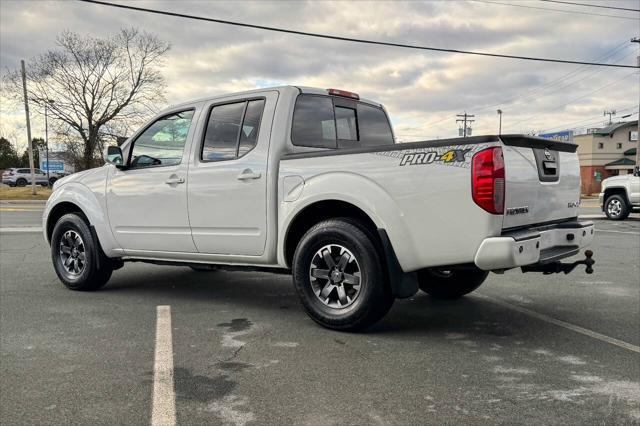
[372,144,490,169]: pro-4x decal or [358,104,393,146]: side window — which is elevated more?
[358,104,393,146]: side window

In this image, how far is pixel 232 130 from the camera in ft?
16.1

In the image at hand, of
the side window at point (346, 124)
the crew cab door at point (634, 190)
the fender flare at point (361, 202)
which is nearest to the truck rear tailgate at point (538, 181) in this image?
the fender flare at point (361, 202)

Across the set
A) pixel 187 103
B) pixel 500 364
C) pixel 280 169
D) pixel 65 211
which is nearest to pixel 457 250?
pixel 500 364

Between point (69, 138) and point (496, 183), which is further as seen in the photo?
point (69, 138)

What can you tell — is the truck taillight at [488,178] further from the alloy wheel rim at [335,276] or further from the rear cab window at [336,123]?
the rear cab window at [336,123]

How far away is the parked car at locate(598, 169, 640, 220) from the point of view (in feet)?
50.3

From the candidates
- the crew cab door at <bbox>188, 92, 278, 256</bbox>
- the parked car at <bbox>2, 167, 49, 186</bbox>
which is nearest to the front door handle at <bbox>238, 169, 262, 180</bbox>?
the crew cab door at <bbox>188, 92, 278, 256</bbox>

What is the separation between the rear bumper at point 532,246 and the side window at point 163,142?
303 centimetres

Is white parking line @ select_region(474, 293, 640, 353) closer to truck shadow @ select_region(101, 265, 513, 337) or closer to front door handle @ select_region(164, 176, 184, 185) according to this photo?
truck shadow @ select_region(101, 265, 513, 337)

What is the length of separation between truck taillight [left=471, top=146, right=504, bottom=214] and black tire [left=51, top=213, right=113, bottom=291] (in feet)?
13.6

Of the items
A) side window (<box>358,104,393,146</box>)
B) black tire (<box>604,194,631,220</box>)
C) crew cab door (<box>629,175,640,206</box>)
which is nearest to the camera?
side window (<box>358,104,393,146</box>)

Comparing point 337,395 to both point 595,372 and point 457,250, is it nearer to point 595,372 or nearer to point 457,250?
point 457,250

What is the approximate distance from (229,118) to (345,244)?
5.70 ft

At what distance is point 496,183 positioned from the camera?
11.6 feet
